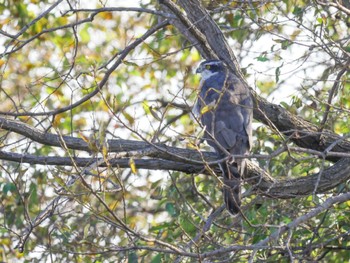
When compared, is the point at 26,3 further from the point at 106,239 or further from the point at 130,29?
the point at 106,239

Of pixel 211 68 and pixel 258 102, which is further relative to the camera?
pixel 211 68

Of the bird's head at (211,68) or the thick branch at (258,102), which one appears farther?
the bird's head at (211,68)

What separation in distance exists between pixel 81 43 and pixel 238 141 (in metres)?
5.82

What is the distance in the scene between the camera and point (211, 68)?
26.3 ft

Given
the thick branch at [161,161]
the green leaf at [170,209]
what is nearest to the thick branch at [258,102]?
the thick branch at [161,161]

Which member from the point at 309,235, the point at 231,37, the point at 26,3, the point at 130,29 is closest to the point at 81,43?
the point at 130,29

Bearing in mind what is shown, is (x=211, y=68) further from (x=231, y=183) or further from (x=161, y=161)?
(x=161, y=161)

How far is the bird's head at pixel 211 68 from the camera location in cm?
760

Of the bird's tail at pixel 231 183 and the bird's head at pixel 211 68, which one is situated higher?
the bird's head at pixel 211 68

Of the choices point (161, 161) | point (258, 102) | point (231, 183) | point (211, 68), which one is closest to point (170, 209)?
point (231, 183)

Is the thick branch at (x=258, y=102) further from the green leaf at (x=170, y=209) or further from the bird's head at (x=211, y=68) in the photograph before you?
the green leaf at (x=170, y=209)

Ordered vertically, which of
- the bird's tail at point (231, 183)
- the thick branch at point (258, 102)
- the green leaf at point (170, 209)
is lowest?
the bird's tail at point (231, 183)

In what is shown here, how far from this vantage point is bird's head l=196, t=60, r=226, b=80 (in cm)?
760

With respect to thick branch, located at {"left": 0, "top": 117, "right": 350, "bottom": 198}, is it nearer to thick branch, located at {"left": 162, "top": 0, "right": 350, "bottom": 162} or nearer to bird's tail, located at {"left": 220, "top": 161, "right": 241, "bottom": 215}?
bird's tail, located at {"left": 220, "top": 161, "right": 241, "bottom": 215}
